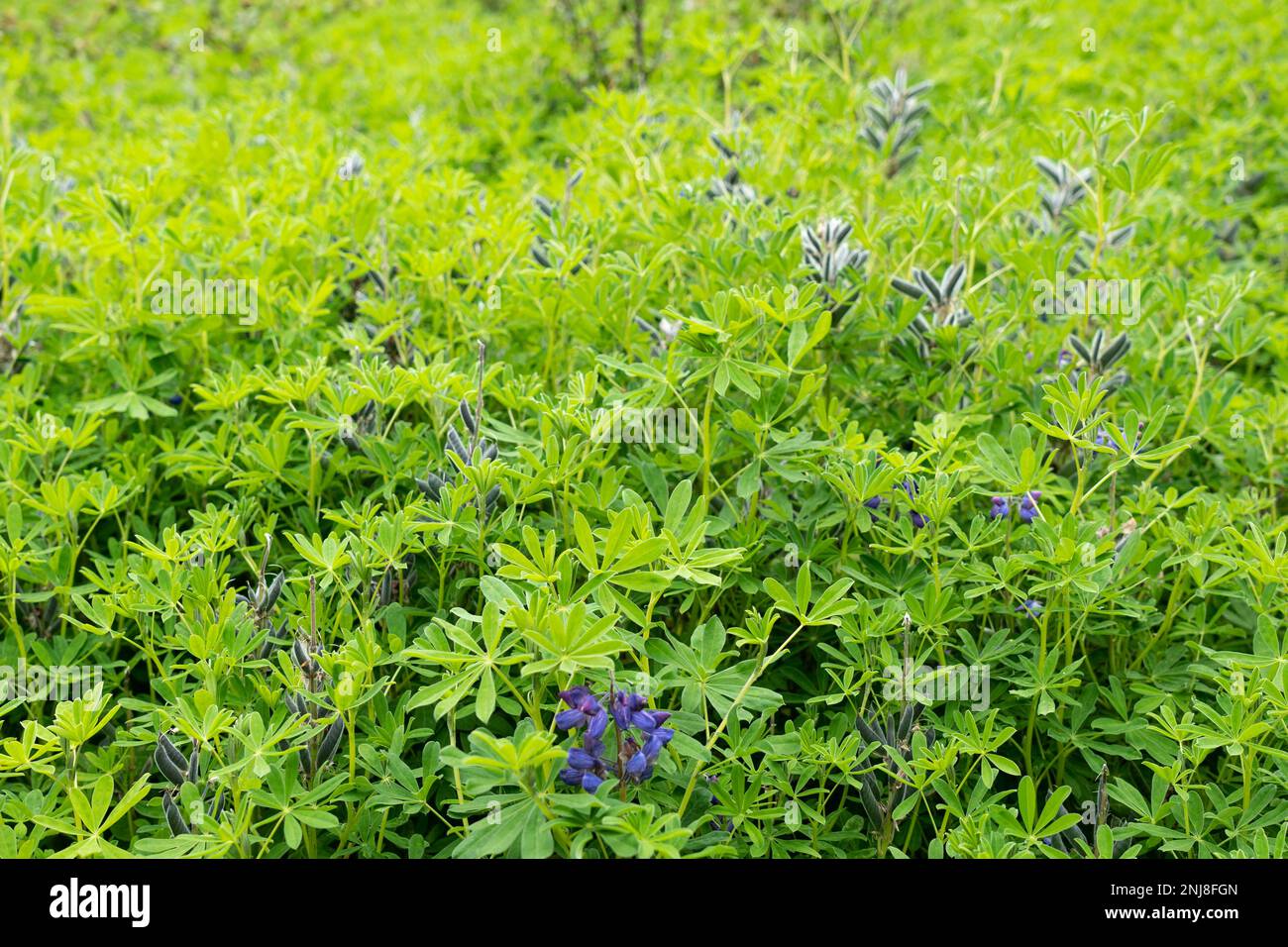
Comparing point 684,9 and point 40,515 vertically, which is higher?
point 684,9

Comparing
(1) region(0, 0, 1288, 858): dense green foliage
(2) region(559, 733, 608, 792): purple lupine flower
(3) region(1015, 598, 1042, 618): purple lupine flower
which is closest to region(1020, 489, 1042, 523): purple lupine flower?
(1) region(0, 0, 1288, 858): dense green foliage

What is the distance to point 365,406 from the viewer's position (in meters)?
2.78

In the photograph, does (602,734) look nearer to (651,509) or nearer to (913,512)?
(651,509)

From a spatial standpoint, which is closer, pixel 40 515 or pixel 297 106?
pixel 40 515

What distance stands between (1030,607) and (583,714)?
1068mm

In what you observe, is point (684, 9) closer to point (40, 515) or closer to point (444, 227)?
point (444, 227)

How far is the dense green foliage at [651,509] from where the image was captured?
6.88 feet

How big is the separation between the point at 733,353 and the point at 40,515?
1.71 m

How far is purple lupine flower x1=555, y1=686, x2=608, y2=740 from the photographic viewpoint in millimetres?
1905

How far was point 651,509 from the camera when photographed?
94.0 inches

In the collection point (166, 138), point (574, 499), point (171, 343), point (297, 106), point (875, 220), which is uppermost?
point (297, 106)

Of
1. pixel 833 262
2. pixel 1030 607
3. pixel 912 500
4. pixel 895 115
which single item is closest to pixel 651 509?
pixel 912 500

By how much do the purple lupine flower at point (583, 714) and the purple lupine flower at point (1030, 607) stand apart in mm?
1030
